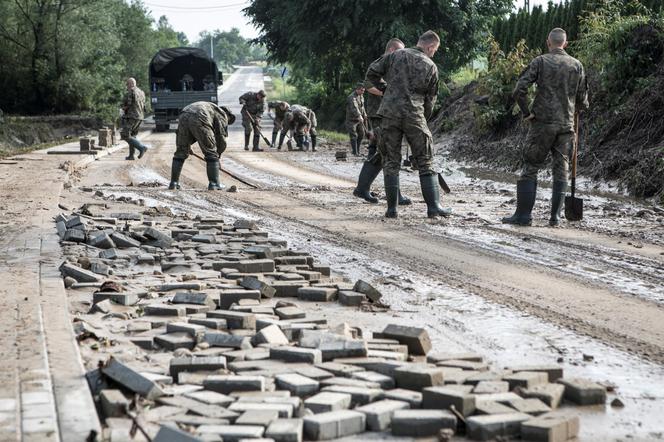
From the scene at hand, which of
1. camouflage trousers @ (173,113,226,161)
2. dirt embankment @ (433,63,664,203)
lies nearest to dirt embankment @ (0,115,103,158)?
dirt embankment @ (433,63,664,203)

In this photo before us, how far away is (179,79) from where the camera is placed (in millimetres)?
41531

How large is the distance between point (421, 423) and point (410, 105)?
7.62 meters

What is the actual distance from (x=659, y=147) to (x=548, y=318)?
10240 millimetres

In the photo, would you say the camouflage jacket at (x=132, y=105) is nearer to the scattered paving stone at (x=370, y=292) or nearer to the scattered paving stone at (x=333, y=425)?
the scattered paving stone at (x=370, y=292)

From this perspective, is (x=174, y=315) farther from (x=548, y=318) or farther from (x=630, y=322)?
(x=630, y=322)

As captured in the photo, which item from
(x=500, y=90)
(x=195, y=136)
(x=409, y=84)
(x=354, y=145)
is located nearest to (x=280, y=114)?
(x=354, y=145)

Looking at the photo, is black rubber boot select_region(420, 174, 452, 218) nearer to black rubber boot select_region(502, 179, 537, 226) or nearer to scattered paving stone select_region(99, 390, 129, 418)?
black rubber boot select_region(502, 179, 537, 226)

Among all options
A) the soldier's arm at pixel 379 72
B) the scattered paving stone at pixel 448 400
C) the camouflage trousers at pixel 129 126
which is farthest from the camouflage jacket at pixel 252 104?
the scattered paving stone at pixel 448 400

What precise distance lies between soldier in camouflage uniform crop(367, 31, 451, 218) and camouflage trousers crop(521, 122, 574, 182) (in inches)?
43.5

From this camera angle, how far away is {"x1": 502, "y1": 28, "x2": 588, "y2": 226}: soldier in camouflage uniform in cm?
1107

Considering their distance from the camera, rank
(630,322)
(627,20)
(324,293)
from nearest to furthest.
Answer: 1. (630,322)
2. (324,293)
3. (627,20)

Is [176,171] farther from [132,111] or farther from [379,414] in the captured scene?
[379,414]

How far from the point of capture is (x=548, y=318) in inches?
247

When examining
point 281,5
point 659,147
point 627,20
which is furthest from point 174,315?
point 281,5
